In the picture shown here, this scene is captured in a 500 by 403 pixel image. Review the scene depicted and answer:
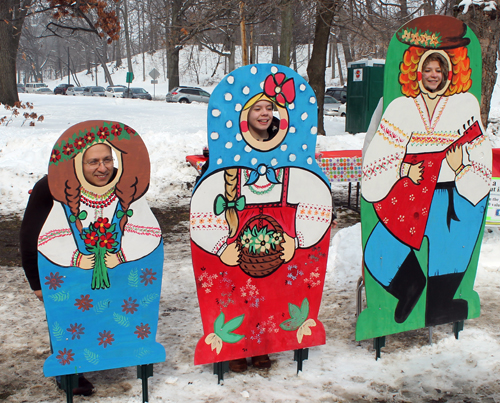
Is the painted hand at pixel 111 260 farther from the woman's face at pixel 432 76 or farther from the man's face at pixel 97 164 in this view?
the woman's face at pixel 432 76

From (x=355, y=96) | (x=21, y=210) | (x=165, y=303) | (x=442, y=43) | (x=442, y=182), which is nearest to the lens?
(x=442, y=43)

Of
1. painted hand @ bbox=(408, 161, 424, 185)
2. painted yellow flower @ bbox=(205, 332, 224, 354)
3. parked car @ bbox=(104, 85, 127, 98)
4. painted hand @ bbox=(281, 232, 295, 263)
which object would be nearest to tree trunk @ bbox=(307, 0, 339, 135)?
painted hand @ bbox=(408, 161, 424, 185)

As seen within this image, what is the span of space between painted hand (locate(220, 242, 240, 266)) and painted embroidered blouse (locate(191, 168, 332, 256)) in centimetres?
4

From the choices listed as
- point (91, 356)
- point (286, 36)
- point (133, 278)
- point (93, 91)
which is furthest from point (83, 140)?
point (93, 91)

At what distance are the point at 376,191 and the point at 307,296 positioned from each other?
2.65 ft

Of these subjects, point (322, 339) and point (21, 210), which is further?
point (21, 210)

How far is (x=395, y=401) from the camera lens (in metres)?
2.92

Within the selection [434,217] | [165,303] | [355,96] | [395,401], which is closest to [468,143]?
[434,217]

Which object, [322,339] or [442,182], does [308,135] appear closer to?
[442,182]

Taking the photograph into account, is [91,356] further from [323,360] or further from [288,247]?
[323,360]

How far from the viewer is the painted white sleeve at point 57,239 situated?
268cm

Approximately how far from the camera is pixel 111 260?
9.27 feet

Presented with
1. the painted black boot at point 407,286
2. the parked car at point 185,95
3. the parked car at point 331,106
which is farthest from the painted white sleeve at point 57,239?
the parked car at point 185,95

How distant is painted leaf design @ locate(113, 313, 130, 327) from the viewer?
2908 millimetres
